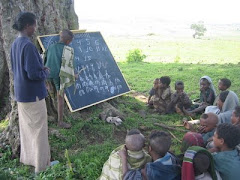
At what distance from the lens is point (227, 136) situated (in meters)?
3.50

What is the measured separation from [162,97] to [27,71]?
3.86 meters

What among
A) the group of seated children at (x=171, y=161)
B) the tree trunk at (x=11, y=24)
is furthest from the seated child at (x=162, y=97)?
the group of seated children at (x=171, y=161)

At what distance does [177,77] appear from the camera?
34.8 feet

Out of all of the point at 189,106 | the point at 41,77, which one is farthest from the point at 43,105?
the point at 189,106

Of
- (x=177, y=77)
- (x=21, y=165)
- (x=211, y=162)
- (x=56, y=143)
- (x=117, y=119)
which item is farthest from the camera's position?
(x=177, y=77)

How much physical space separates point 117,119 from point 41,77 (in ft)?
7.37

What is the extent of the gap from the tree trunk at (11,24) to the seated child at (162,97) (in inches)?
94.5

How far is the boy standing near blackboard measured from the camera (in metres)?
4.92

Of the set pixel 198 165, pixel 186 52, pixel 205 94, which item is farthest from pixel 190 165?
pixel 186 52

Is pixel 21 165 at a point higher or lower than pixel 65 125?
lower

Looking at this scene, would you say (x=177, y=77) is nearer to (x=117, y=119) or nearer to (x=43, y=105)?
(x=117, y=119)

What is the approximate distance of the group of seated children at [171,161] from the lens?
3.22 meters

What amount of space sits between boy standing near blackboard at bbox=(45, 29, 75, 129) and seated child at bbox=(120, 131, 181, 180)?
6.58ft

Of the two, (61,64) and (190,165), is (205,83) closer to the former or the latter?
(61,64)
